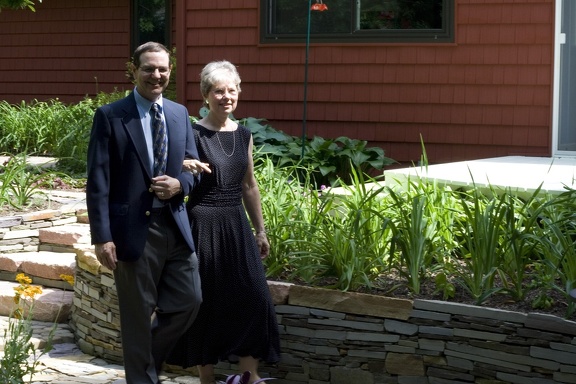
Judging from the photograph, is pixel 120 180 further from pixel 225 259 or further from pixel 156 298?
pixel 225 259

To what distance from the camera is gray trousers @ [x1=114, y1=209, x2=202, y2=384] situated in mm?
3977

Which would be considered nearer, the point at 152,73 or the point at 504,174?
the point at 152,73

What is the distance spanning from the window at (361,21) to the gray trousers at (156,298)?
544 centimetres

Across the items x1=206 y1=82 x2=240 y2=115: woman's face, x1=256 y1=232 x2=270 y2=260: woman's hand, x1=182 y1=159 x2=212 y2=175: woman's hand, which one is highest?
x1=206 y1=82 x2=240 y2=115: woman's face

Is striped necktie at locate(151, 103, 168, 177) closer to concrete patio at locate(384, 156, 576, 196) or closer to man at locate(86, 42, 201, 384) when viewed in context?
man at locate(86, 42, 201, 384)

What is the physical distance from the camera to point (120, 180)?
3.92 meters

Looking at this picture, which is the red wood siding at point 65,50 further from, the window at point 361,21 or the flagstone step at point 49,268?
the flagstone step at point 49,268

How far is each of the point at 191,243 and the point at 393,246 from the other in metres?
1.03

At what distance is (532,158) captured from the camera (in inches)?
331

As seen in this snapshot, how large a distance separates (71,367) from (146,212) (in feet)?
5.11

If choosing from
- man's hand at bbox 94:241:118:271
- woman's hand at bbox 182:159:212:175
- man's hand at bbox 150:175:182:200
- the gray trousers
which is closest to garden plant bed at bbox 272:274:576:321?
the gray trousers

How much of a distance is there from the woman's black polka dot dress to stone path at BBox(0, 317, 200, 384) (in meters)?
0.50

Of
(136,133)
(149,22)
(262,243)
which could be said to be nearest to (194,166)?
(136,133)

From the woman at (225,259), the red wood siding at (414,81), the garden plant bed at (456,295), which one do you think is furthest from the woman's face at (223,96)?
the red wood siding at (414,81)
